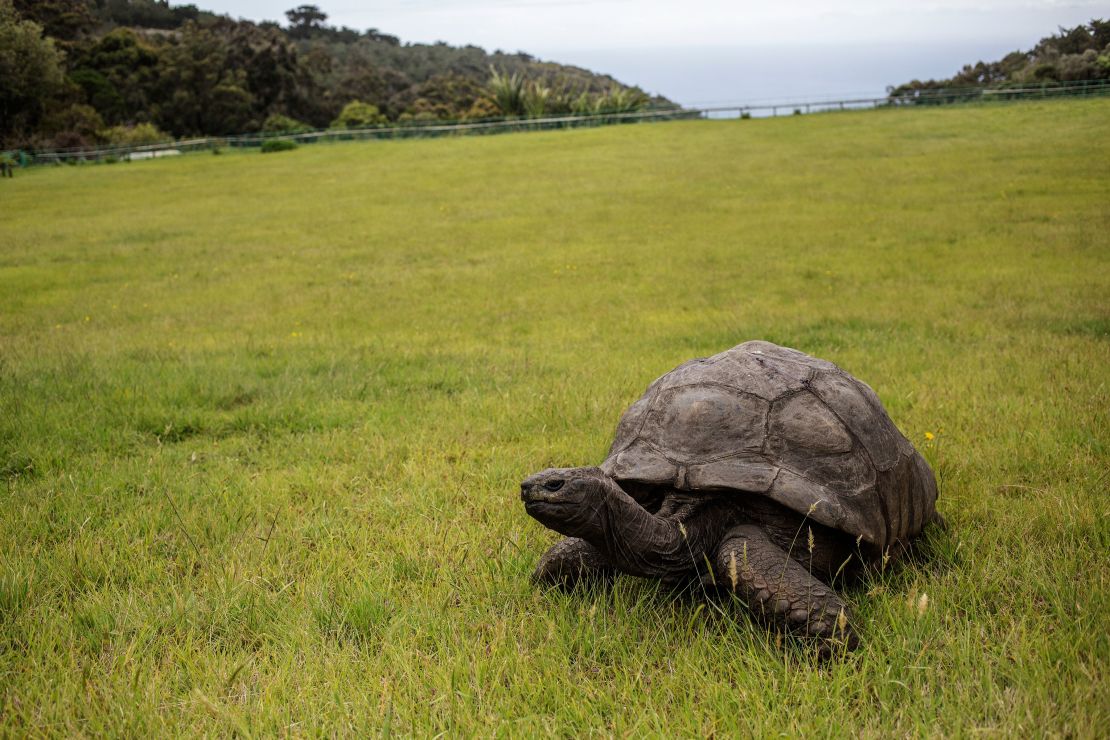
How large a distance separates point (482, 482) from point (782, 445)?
2.19 m

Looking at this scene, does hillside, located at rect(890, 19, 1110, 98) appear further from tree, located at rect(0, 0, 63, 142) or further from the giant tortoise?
tree, located at rect(0, 0, 63, 142)

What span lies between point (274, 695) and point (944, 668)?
2441 mm

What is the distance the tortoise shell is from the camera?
3297mm

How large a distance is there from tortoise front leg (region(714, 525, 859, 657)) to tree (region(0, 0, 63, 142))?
5076cm

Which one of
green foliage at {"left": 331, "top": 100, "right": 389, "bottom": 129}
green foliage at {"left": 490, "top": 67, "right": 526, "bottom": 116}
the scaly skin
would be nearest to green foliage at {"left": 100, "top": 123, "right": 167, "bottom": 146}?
green foliage at {"left": 331, "top": 100, "right": 389, "bottom": 129}

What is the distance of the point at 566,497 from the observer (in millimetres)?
2873

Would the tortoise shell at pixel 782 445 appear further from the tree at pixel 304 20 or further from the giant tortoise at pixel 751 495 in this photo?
the tree at pixel 304 20

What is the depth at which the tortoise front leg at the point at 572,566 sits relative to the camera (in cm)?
352

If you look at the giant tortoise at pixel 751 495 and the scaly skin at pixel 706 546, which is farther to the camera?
the giant tortoise at pixel 751 495

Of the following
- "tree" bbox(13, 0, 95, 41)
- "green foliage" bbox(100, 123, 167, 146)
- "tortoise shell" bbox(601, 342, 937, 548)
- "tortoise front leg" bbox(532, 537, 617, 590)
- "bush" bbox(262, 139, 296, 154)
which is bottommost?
"tortoise front leg" bbox(532, 537, 617, 590)

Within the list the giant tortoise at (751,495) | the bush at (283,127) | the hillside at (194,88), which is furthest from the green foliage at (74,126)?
the giant tortoise at (751,495)

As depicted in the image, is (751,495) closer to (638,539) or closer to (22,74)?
(638,539)

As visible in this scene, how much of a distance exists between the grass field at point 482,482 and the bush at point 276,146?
102ft

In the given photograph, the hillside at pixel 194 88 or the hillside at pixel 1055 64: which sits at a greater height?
the hillside at pixel 194 88
